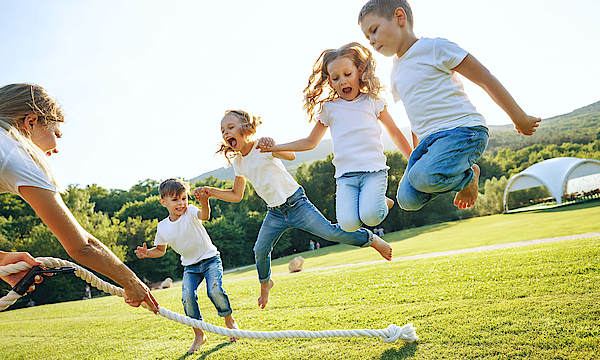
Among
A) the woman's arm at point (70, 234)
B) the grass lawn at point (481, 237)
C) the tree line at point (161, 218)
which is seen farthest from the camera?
the tree line at point (161, 218)

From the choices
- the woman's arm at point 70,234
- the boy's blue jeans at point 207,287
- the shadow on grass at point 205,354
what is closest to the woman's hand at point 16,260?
the woman's arm at point 70,234

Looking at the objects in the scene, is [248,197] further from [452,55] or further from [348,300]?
[452,55]

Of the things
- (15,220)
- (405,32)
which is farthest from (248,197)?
(405,32)

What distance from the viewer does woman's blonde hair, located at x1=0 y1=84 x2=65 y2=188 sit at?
2451 millimetres

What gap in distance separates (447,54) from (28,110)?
113 inches

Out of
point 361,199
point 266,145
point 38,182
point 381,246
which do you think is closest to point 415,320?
point 381,246

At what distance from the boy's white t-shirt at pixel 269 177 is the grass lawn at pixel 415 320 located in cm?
170

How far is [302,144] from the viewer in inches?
145

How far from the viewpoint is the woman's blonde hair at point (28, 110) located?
8.04ft

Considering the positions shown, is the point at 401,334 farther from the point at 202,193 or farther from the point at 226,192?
the point at 202,193

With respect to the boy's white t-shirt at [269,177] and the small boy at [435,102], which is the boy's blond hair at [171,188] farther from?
the small boy at [435,102]

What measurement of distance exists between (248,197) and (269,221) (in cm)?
4535

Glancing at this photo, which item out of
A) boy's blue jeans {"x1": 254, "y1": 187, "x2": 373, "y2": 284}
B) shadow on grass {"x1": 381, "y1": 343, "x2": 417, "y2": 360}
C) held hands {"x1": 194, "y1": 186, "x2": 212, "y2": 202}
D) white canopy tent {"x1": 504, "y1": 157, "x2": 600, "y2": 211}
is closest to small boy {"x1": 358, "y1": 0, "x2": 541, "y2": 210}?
boy's blue jeans {"x1": 254, "y1": 187, "x2": 373, "y2": 284}

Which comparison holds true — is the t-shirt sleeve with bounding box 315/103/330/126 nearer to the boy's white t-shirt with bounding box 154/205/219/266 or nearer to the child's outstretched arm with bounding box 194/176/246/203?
the child's outstretched arm with bounding box 194/176/246/203
